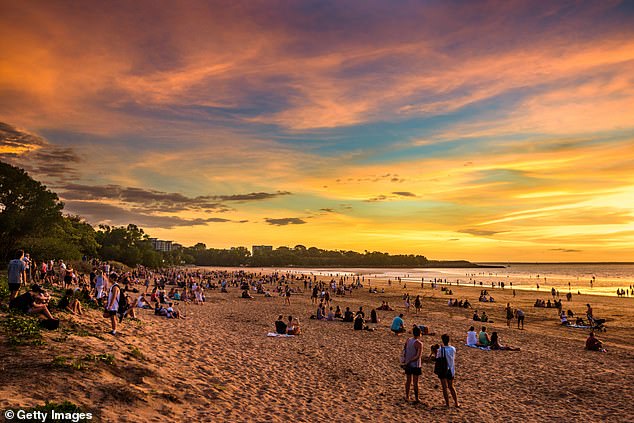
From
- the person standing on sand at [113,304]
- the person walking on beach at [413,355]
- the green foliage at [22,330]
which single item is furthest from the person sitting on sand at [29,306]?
the person walking on beach at [413,355]

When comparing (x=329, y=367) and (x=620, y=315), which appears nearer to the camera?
(x=329, y=367)

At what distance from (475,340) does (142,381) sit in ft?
54.5

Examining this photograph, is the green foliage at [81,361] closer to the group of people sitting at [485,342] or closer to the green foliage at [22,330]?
the green foliage at [22,330]

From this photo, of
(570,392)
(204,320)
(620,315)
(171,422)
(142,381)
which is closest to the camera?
(171,422)

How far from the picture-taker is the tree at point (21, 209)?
45.6m

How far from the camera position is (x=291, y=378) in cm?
1338

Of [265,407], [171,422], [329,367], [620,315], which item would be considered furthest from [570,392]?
[620,315]

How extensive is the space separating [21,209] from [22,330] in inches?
1839

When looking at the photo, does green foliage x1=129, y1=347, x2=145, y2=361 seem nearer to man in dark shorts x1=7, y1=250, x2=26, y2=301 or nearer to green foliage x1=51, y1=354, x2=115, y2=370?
green foliage x1=51, y1=354, x2=115, y2=370

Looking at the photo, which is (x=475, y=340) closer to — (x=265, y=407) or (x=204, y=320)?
(x=265, y=407)

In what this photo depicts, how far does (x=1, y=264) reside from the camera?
3975cm

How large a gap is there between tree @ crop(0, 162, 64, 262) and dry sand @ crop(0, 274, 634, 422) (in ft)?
120

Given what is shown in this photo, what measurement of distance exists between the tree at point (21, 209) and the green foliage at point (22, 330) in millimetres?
41487

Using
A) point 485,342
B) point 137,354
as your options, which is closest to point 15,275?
point 137,354
